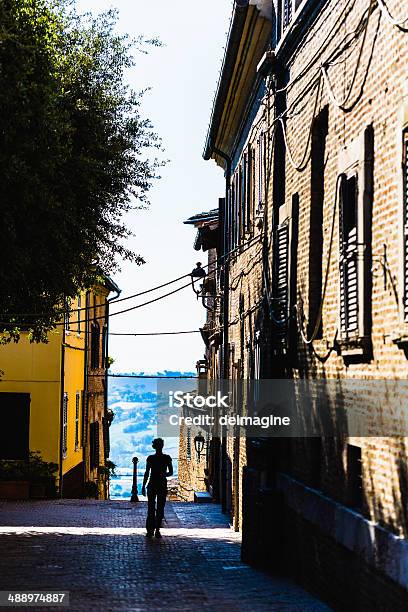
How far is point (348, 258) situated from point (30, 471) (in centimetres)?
1905

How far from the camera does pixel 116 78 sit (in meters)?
17.9

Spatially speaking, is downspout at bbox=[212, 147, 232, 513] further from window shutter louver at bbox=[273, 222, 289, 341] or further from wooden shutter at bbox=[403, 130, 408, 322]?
wooden shutter at bbox=[403, 130, 408, 322]

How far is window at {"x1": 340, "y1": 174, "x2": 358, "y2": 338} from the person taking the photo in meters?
9.83

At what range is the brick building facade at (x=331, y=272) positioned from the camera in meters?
8.49

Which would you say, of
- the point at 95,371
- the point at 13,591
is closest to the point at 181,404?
the point at 95,371

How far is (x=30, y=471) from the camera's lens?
27531mm

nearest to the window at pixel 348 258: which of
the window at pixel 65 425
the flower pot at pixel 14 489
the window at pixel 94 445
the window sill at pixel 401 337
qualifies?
the window sill at pixel 401 337

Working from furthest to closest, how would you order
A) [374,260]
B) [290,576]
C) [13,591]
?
[290,576], [13,591], [374,260]

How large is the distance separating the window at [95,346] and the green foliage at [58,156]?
17.7m

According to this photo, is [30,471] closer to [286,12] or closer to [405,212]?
[286,12]

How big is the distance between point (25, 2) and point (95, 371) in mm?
25138

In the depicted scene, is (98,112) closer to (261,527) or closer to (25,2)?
(25,2)

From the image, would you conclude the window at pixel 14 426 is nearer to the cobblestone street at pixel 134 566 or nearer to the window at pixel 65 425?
the window at pixel 65 425

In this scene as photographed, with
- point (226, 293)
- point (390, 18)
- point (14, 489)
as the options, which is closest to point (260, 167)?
point (226, 293)
